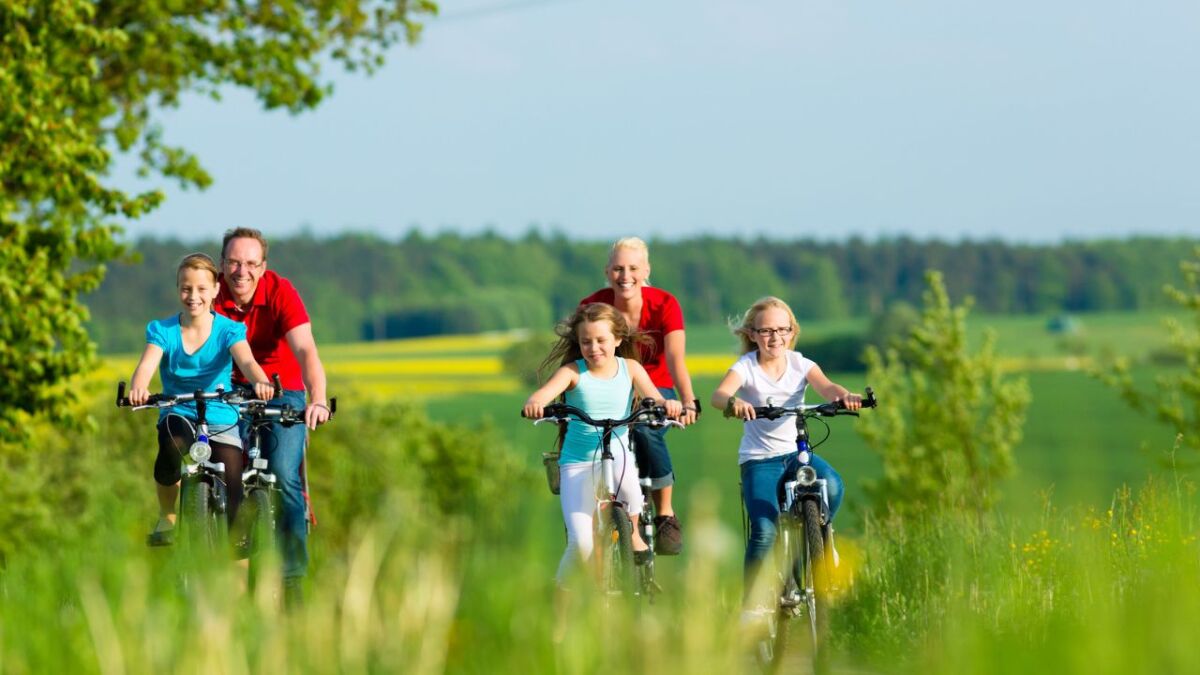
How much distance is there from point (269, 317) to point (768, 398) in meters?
2.50

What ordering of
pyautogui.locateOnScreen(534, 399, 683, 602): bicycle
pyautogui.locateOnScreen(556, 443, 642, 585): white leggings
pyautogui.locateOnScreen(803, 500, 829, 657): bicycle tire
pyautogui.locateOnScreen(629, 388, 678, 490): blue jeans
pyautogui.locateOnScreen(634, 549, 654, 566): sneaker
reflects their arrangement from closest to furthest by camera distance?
1. pyautogui.locateOnScreen(803, 500, 829, 657): bicycle tire
2. pyautogui.locateOnScreen(534, 399, 683, 602): bicycle
3. pyautogui.locateOnScreen(556, 443, 642, 585): white leggings
4. pyautogui.locateOnScreen(634, 549, 654, 566): sneaker
5. pyautogui.locateOnScreen(629, 388, 678, 490): blue jeans

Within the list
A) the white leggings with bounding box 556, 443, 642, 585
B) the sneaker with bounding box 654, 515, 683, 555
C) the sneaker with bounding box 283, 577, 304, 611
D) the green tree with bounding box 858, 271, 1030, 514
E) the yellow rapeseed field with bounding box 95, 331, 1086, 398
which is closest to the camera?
the sneaker with bounding box 283, 577, 304, 611

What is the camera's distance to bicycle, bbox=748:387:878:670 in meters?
6.90

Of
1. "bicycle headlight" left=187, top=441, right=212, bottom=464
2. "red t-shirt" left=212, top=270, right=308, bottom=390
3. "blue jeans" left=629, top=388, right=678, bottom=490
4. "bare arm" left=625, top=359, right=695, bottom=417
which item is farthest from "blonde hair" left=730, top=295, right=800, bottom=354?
"bicycle headlight" left=187, top=441, right=212, bottom=464

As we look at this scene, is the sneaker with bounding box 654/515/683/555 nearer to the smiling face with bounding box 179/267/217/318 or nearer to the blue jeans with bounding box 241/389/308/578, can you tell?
the blue jeans with bounding box 241/389/308/578

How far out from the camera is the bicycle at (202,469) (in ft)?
24.6

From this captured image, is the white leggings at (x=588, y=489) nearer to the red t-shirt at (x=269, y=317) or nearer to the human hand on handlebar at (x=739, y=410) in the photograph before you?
the human hand on handlebar at (x=739, y=410)

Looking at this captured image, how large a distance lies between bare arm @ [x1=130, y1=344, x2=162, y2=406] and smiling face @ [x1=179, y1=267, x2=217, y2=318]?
0.95ft

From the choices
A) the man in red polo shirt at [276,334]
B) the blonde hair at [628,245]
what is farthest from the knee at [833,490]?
the man in red polo shirt at [276,334]

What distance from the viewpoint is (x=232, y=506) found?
7.64 metres

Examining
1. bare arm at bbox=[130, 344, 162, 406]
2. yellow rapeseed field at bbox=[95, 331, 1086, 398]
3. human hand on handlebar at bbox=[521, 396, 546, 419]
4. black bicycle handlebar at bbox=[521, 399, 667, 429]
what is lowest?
yellow rapeseed field at bbox=[95, 331, 1086, 398]

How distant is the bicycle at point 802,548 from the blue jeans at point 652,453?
0.99 metres

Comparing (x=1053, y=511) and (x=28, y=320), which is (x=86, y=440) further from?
(x=1053, y=511)

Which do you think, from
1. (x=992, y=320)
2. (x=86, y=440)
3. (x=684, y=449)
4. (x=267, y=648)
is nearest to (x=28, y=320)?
(x=267, y=648)
